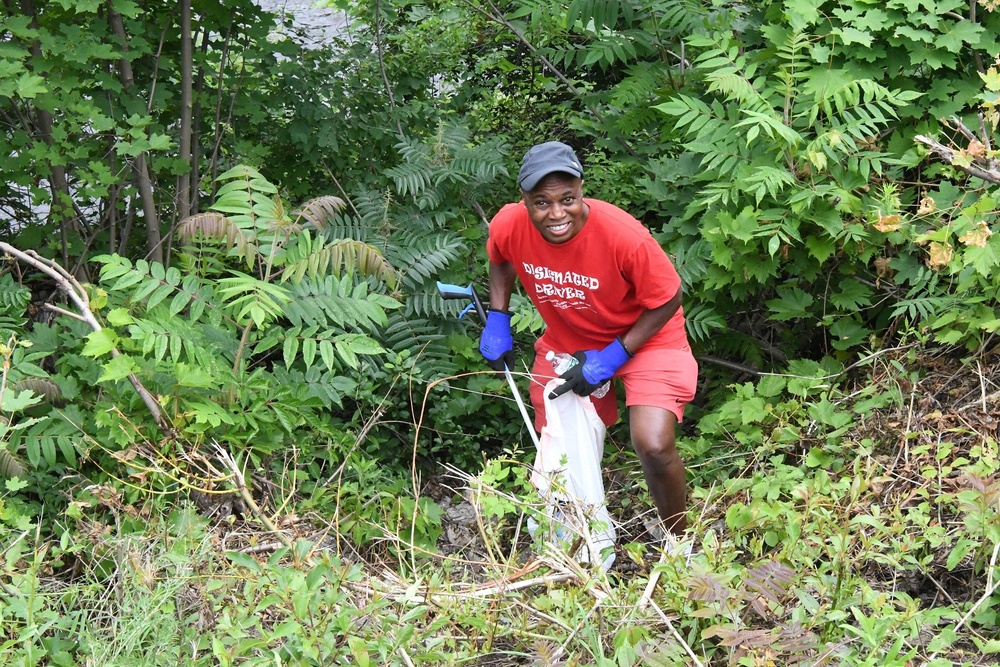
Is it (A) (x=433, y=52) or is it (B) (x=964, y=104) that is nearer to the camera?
(B) (x=964, y=104)

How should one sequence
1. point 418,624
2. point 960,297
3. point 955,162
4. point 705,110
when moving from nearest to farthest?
point 418,624
point 955,162
point 960,297
point 705,110

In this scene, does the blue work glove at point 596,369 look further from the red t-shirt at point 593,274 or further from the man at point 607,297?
the red t-shirt at point 593,274

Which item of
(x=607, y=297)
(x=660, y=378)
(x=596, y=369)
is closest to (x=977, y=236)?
(x=660, y=378)

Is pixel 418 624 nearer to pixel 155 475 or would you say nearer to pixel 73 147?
pixel 155 475

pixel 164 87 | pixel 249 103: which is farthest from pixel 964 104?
pixel 164 87

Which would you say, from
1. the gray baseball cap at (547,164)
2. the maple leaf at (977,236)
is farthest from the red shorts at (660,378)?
the maple leaf at (977,236)

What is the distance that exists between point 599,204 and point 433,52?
4.24m

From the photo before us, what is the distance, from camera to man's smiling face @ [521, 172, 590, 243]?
380 cm

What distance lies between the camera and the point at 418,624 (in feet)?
10.2

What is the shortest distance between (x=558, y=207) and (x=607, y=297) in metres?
0.46

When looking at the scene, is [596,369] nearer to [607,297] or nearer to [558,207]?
[607,297]

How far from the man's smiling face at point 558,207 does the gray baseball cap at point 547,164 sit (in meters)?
0.03

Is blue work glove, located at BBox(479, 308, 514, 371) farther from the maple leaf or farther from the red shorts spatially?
the maple leaf

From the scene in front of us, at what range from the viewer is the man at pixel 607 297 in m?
3.86
